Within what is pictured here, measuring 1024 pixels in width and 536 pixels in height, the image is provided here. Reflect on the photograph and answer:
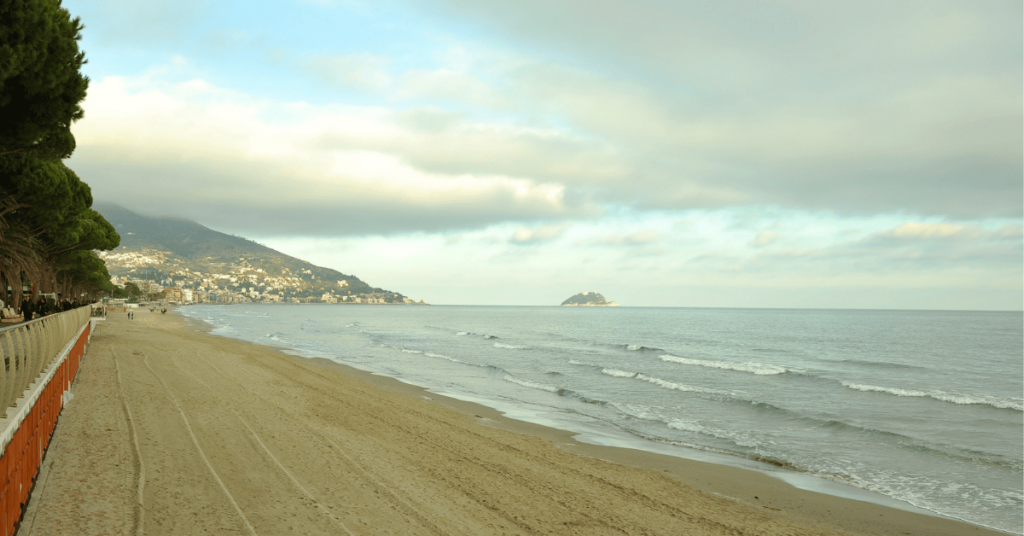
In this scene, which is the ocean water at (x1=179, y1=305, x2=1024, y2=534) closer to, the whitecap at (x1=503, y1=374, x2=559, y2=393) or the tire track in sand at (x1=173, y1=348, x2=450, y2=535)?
the whitecap at (x1=503, y1=374, x2=559, y2=393)

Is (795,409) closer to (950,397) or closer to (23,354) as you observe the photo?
(950,397)

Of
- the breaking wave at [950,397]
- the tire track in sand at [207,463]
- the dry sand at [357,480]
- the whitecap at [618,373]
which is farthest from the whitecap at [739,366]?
the tire track in sand at [207,463]

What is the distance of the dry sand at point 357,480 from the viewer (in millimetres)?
6078

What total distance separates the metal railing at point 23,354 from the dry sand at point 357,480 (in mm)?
1096

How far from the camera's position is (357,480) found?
7691 mm

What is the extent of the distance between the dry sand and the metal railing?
1096 mm

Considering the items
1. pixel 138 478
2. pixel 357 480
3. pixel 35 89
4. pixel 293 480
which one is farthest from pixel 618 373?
pixel 35 89

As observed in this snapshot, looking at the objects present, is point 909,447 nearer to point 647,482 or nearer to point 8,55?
point 647,482

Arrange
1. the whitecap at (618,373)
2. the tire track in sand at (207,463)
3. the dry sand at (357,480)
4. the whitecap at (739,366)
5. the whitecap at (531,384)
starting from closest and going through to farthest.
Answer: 1. the tire track in sand at (207,463)
2. the dry sand at (357,480)
3. the whitecap at (531,384)
4. the whitecap at (618,373)
5. the whitecap at (739,366)

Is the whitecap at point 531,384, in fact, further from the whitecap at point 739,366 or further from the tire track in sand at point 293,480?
the tire track in sand at point 293,480

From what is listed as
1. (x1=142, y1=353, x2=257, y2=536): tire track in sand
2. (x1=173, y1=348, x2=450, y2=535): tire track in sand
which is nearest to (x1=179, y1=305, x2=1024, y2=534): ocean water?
(x1=173, y1=348, x2=450, y2=535): tire track in sand

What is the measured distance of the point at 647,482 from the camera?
952cm

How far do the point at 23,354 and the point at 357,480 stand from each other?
13.7 feet

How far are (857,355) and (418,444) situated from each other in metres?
42.8
